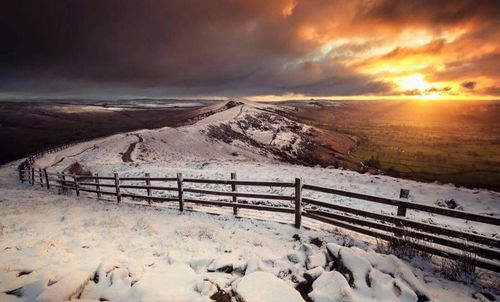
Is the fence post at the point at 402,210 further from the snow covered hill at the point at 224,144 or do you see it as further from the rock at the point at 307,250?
the snow covered hill at the point at 224,144

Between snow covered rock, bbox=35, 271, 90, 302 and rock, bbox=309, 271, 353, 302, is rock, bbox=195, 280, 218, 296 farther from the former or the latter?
snow covered rock, bbox=35, 271, 90, 302

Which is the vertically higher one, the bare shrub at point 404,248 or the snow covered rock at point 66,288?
the snow covered rock at point 66,288

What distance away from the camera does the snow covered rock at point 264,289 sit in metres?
4.30

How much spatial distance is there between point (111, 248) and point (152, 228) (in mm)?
1822

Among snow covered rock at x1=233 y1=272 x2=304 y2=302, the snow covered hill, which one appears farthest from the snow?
the snow covered hill

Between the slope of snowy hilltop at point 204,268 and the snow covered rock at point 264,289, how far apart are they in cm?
2

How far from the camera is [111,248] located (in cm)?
705

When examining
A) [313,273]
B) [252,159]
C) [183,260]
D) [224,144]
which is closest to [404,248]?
[313,273]

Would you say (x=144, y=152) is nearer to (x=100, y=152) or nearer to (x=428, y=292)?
(x=100, y=152)

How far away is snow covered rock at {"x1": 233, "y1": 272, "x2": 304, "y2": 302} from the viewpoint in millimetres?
4301

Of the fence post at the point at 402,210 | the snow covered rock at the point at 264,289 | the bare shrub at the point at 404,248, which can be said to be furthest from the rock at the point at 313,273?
the fence post at the point at 402,210

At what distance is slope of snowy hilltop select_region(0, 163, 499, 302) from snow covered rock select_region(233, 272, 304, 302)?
0.02 meters

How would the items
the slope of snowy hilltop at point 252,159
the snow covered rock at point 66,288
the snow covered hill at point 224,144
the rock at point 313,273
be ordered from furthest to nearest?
the snow covered hill at point 224,144
the slope of snowy hilltop at point 252,159
the rock at point 313,273
the snow covered rock at point 66,288

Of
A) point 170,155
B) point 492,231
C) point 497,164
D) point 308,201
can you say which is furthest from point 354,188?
point 497,164
